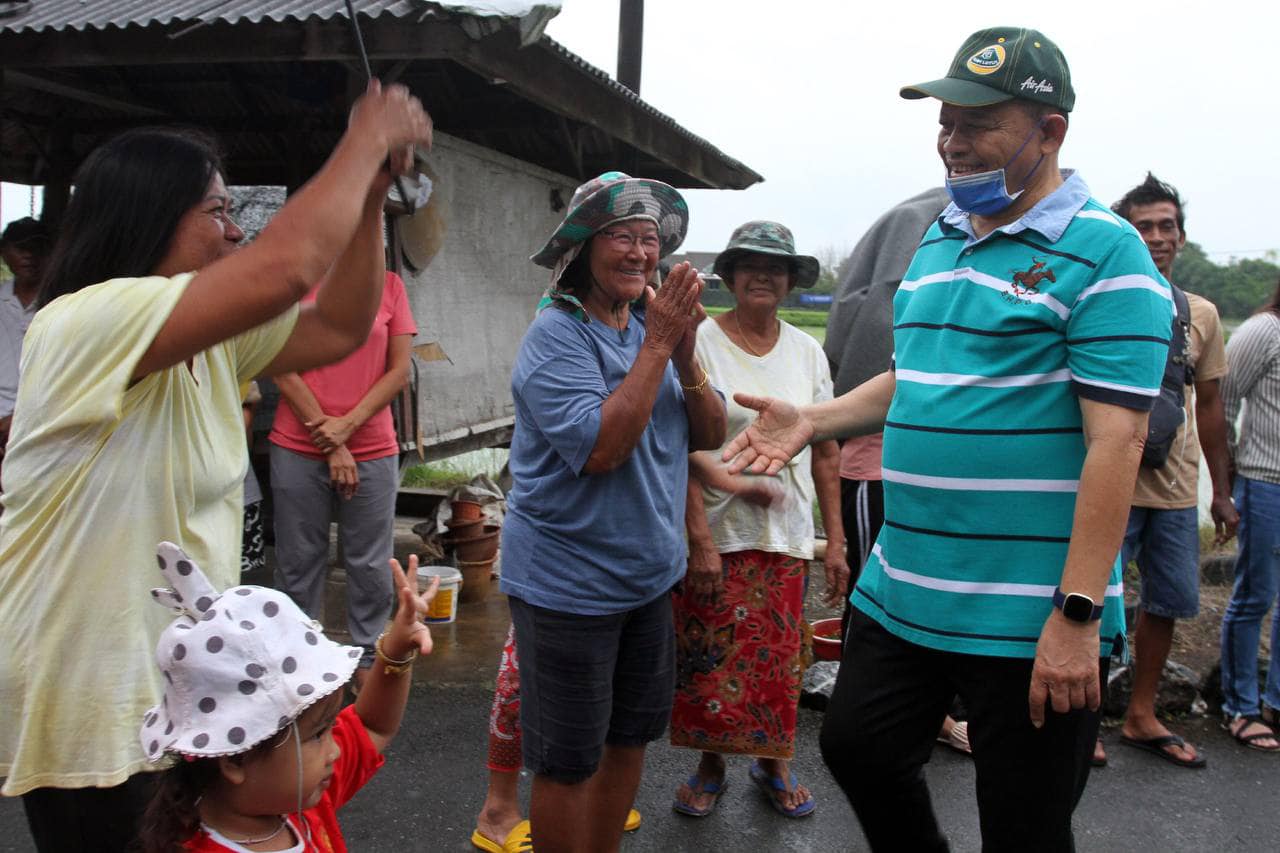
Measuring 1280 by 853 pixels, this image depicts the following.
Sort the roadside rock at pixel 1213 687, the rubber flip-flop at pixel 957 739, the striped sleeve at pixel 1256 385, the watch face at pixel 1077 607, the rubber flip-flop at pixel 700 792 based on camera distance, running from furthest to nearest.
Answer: the roadside rock at pixel 1213 687 < the striped sleeve at pixel 1256 385 < the rubber flip-flop at pixel 957 739 < the rubber flip-flop at pixel 700 792 < the watch face at pixel 1077 607

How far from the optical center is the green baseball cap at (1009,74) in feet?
6.53

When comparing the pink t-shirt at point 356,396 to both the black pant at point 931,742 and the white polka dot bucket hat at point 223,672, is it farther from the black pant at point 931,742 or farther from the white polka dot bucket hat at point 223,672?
the white polka dot bucket hat at point 223,672

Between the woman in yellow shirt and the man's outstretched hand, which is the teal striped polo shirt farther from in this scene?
the woman in yellow shirt

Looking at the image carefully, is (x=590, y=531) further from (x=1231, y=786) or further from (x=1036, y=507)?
(x=1231, y=786)

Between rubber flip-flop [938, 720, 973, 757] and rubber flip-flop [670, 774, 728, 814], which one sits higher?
rubber flip-flop [938, 720, 973, 757]

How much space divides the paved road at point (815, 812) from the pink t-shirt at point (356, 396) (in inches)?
48.2

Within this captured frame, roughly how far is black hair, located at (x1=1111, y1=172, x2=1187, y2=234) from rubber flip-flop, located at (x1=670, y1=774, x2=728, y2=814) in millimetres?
2700

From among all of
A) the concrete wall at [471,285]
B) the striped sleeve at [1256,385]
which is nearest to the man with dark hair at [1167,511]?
the striped sleeve at [1256,385]

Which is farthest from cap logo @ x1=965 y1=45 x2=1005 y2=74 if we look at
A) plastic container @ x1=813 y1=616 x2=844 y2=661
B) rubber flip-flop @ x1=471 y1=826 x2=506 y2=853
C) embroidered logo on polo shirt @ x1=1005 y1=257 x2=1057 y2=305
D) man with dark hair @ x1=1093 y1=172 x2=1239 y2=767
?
plastic container @ x1=813 y1=616 x2=844 y2=661

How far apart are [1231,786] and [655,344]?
3.06 metres

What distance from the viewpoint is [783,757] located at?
3348mm

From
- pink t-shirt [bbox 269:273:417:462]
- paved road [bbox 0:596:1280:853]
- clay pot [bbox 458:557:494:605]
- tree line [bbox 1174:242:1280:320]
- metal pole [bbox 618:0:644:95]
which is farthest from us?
metal pole [bbox 618:0:644:95]

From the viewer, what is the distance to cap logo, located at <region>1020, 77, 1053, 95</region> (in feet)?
6.53

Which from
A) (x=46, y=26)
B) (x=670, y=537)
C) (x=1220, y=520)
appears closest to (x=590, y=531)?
(x=670, y=537)
